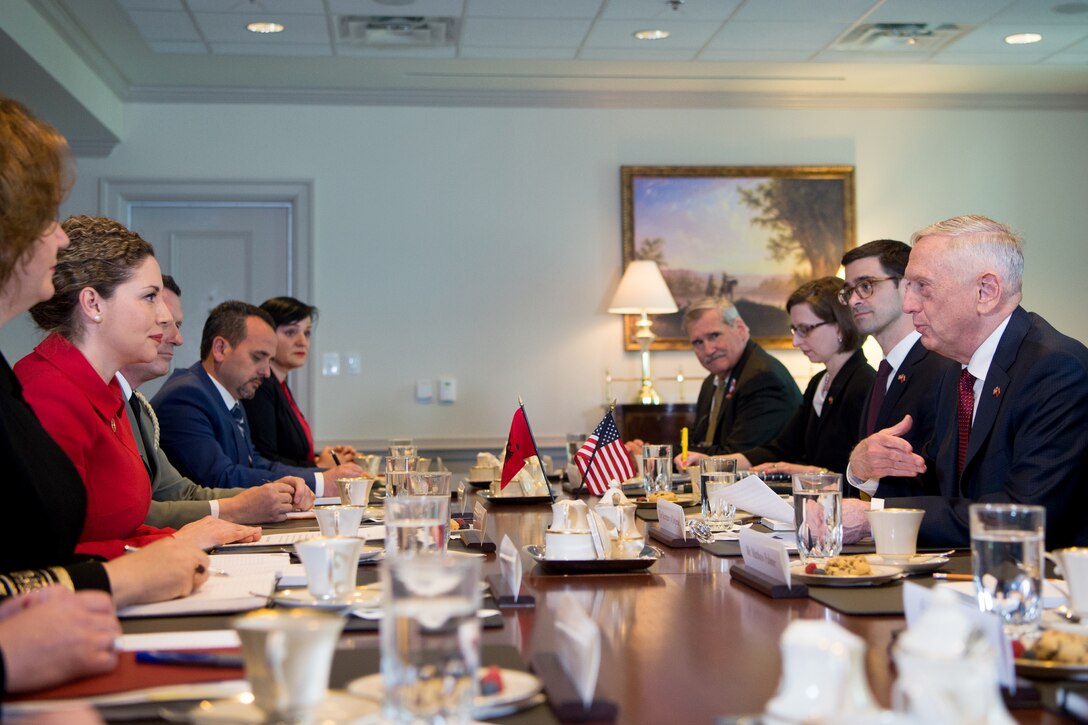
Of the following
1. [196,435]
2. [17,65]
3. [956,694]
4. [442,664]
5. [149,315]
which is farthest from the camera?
[17,65]

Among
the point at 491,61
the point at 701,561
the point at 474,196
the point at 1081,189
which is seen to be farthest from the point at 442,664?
the point at 1081,189

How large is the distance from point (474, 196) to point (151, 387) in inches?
86.8

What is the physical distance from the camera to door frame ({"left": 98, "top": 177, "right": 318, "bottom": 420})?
20.8ft

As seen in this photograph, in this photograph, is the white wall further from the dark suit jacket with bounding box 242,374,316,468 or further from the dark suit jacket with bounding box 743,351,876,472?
the dark suit jacket with bounding box 743,351,876,472

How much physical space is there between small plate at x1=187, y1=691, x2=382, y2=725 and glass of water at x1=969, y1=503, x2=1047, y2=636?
743 millimetres

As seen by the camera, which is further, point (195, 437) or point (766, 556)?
point (195, 437)

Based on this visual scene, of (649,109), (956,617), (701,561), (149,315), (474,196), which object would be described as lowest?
(701,561)

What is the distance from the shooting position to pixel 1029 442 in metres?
2.21

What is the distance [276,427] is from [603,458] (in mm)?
2119

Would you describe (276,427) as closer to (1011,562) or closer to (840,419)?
(840,419)

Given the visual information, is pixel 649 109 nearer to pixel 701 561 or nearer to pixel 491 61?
pixel 491 61

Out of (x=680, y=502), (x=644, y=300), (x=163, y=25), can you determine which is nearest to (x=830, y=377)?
(x=680, y=502)

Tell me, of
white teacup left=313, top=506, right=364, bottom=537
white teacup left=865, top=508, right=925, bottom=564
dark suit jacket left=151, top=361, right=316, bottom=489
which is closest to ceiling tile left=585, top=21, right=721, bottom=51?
dark suit jacket left=151, top=361, right=316, bottom=489

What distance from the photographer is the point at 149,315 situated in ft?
7.68
